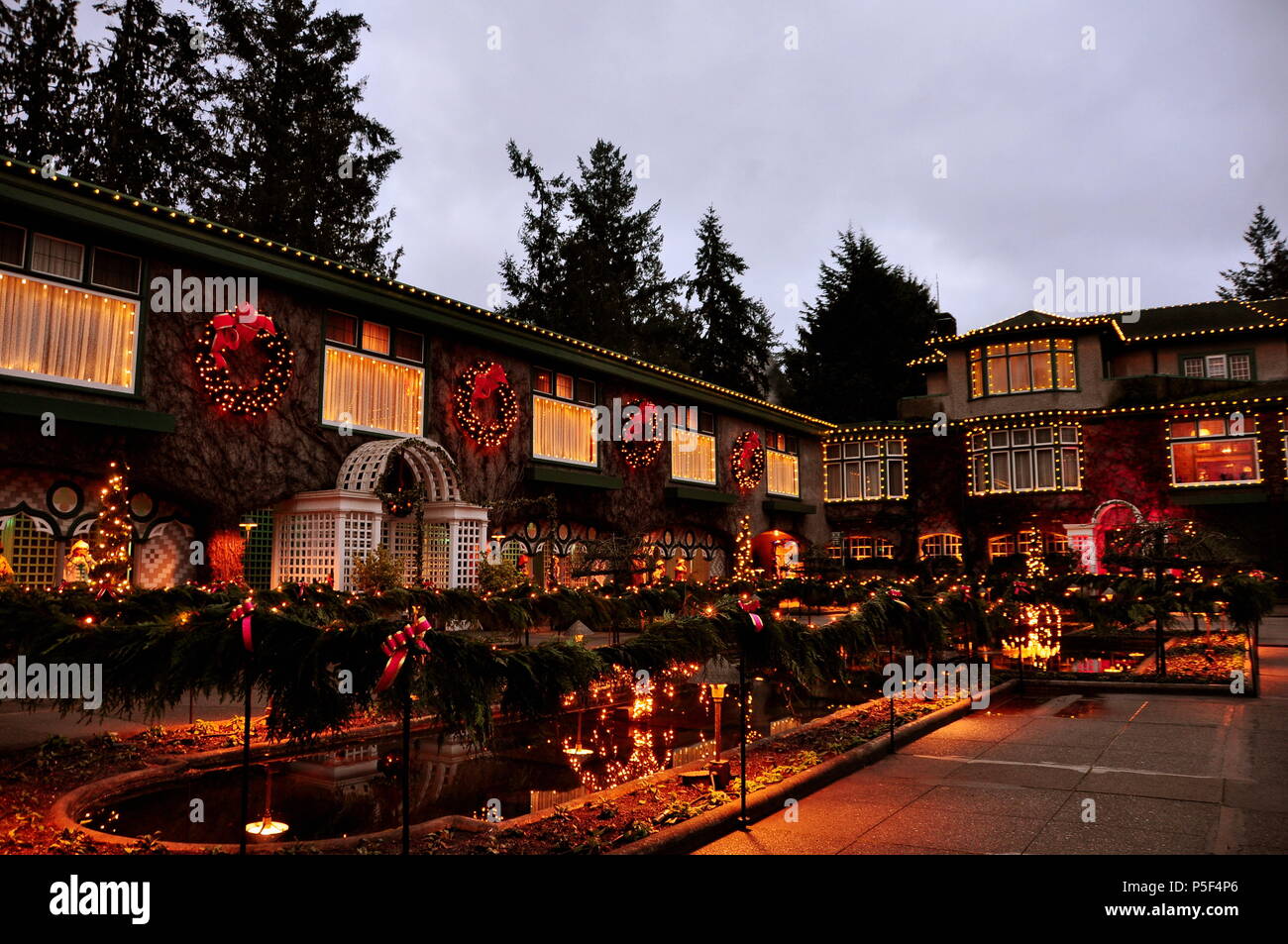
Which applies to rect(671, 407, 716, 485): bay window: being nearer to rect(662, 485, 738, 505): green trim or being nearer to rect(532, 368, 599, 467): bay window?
rect(662, 485, 738, 505): green trim

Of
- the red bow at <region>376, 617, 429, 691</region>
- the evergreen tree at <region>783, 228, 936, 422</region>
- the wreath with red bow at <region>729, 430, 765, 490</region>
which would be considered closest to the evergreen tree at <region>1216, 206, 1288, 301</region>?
the evergreen tree at <region>783, 228, 936, 422</region>

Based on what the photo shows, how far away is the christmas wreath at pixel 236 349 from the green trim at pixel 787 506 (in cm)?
1871

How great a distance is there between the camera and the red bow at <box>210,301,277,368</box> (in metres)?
14.0

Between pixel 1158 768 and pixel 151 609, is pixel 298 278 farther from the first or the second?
pixel 1158 768

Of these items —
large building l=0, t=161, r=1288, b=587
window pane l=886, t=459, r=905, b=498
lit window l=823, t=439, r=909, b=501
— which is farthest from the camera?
lit window l=823, t=439, r=909, b=501

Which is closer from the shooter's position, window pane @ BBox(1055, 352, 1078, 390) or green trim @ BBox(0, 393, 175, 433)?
green trim @ BBox(0, 393, 175, 433)

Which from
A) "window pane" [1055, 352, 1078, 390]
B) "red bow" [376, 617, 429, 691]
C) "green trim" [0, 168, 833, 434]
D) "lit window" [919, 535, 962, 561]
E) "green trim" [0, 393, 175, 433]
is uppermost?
"window pane" [1055, 352, 1078, 390]

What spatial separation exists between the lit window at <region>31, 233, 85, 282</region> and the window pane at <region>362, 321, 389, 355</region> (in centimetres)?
506

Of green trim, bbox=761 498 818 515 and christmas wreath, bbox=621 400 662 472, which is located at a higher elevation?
christmas wreath, bbox=621 400 662 472

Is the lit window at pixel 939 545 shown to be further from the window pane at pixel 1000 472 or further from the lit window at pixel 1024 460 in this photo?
the window pane at pixel 1000 472

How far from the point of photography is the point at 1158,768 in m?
7.30
